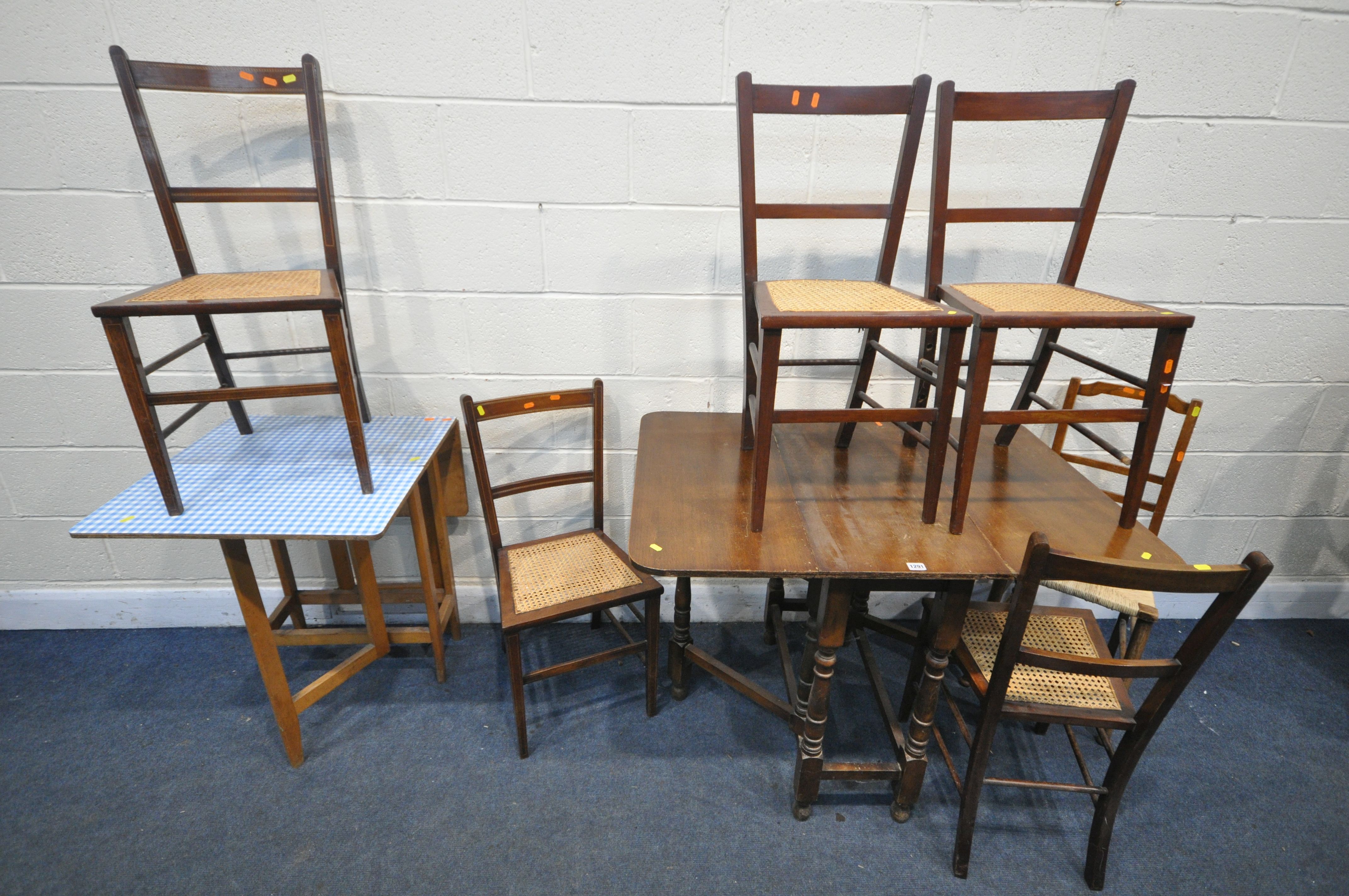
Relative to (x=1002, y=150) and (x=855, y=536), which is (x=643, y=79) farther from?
(x=855, y=536)

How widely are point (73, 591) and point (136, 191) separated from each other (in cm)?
138

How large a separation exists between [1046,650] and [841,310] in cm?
98

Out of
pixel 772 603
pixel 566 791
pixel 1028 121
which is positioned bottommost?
pixel 566 791

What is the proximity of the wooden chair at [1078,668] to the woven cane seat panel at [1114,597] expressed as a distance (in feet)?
0.17

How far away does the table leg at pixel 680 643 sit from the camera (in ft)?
6.03

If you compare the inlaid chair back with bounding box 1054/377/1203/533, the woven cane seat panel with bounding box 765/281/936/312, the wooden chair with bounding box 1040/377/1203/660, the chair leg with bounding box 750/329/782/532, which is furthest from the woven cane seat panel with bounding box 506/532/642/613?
the inlaid chair back with bounding box 1054/377/1203/533

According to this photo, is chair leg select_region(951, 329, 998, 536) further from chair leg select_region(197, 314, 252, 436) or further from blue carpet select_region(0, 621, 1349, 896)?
chair leg select_region(197, 314, 252, 436)

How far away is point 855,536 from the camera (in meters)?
1.36

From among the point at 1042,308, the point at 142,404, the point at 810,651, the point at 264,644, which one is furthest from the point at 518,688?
the point at 1042,308

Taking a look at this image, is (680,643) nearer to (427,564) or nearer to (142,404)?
(427,564)

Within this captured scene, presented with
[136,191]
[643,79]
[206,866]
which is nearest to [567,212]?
[643,79]

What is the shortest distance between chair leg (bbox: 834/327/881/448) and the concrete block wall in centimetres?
28

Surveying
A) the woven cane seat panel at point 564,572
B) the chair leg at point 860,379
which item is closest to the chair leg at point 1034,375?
the chair leg at point 860,379

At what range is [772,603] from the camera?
208 cm
